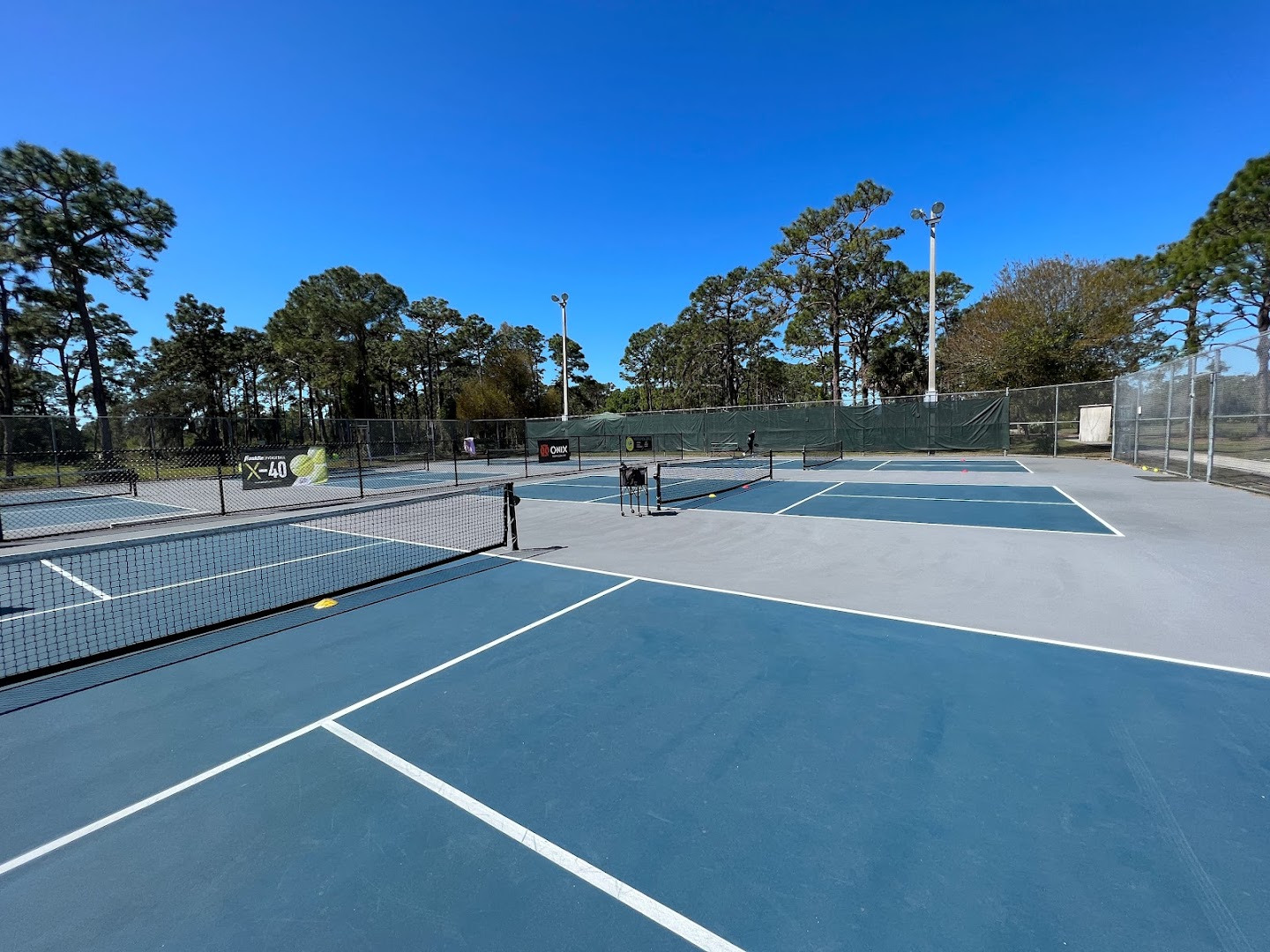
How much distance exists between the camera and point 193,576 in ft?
24.4

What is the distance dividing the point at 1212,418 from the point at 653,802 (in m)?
17.4

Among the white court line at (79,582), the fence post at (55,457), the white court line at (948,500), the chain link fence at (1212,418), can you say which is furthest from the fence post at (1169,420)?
the fence post at (55,457)

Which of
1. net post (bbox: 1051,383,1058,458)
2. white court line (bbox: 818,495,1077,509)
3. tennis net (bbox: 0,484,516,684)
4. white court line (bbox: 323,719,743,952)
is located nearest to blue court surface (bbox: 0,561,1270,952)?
white court line (bbox: 323,719,743,952)

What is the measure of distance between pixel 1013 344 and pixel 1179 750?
33.5 meters

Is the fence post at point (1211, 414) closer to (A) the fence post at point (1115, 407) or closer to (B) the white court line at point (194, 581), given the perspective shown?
(A) the fence post at point (1115, 407)

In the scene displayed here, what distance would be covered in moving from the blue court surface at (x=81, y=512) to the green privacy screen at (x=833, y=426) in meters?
19.1

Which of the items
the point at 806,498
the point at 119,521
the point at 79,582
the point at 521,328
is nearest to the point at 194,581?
the point at 79,582

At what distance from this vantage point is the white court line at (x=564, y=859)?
1896 mm

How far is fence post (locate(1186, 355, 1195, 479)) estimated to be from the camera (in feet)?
43.3

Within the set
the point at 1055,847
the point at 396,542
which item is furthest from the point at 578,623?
the point at 396,542

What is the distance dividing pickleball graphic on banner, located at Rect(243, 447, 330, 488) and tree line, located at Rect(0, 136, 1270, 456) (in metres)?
2.65

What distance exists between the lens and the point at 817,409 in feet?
99.2

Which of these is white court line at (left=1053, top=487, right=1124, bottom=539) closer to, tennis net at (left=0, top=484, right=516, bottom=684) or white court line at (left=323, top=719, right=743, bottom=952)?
white court line at (left=323, top=719, right=743, bottom=952)

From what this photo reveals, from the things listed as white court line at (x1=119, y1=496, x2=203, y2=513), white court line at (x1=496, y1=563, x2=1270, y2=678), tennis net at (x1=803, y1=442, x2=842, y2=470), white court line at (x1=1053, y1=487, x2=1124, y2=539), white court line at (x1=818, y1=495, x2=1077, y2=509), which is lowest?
white court line at (x1=119, y1=496, x2=203, y2=513)
